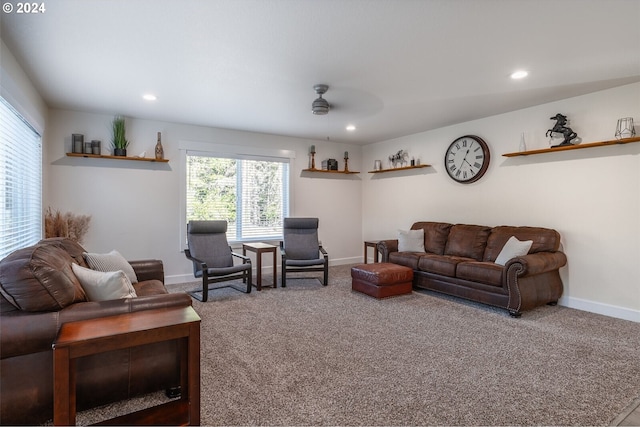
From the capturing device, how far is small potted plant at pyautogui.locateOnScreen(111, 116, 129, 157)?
4.69 m

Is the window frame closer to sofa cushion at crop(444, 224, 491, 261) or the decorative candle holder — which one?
sofa cushion at crop(444, 224, 491, 261)

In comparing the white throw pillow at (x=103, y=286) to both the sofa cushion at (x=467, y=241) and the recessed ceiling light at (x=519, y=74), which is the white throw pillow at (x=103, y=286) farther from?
the sofa cushion at (x=467, y=241)

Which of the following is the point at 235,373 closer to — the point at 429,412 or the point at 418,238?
the point at 429,412

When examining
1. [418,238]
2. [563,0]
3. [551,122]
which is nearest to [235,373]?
[563,0]

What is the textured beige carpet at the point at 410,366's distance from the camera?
194 cm

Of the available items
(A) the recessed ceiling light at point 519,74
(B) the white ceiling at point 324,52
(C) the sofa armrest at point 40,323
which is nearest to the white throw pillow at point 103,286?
(C) the sofa armrest at point 40,323

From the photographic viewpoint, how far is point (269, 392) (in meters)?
2.14

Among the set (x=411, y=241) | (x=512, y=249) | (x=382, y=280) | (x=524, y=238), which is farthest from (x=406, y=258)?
(x=524, y=238)

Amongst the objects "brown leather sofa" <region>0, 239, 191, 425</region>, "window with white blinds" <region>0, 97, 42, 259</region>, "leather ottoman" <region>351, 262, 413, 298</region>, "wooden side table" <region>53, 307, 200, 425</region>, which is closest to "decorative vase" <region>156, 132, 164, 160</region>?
"window with white blinds" <region>0, 97, 42, 259</region>

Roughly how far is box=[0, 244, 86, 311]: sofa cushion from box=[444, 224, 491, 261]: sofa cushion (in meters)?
4.39

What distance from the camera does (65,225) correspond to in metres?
4.11

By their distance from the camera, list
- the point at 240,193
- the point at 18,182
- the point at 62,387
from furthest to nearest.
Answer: the point at 240,193 → the point at 18,182 → the point at 62,387

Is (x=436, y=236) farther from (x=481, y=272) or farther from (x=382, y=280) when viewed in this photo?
(x=382, y=280)

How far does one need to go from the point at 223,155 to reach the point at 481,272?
4.20 m
